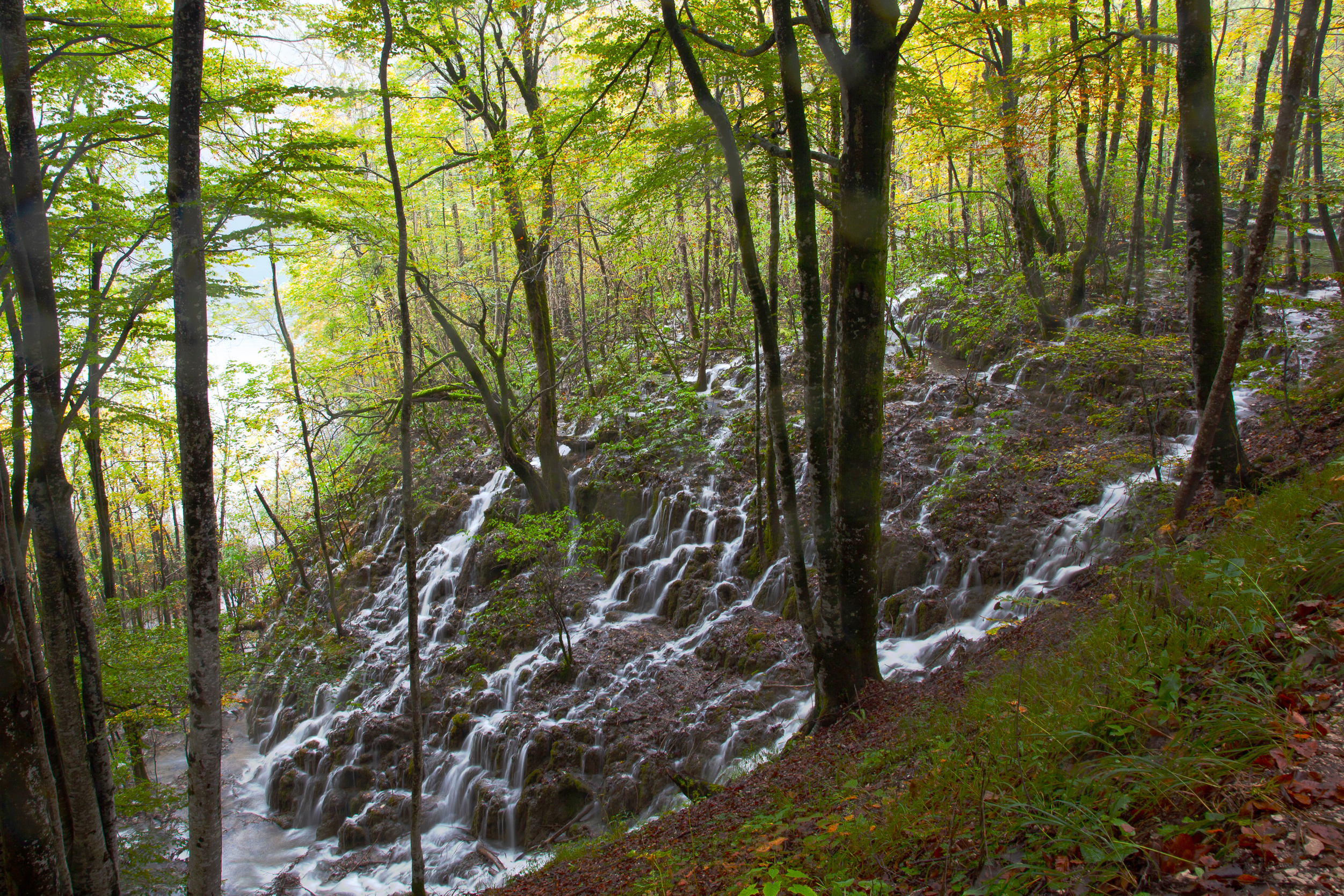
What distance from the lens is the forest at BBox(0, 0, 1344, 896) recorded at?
10.7 feet

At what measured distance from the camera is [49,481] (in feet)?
22.3

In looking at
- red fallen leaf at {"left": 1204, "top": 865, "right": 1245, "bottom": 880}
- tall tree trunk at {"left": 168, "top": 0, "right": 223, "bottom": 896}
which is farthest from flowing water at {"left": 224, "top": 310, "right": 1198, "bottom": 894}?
red fallen leaf at {"left": 1204, "top": 865, "right": 1245, "bottom": 880}

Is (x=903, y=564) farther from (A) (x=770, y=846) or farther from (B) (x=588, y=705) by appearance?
(A) (x=770, y=846)

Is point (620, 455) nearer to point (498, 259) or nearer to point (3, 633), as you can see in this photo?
point (498, 259)

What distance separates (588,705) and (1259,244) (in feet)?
31.9

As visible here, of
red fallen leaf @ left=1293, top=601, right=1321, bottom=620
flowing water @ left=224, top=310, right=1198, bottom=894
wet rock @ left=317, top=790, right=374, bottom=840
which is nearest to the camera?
red fallen leaf @ left=1293, top=601, right=1321, bottom=620

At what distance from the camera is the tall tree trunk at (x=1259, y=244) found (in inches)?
189

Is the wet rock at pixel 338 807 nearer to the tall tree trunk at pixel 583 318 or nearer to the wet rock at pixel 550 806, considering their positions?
the wet rock at pixel 550 806

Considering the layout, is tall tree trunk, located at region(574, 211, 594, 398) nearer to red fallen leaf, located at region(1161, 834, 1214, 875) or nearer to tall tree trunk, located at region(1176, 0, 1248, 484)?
tall tree trunk, located at region(1176, 0, 1248, 484)

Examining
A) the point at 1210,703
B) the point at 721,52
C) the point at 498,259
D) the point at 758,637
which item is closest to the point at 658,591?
the point at 758,637

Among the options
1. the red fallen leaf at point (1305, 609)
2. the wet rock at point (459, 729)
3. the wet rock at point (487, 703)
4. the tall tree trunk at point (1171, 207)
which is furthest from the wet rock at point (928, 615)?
the tall tree trunk at point (1171, 207)

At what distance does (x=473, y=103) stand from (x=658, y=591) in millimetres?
10670

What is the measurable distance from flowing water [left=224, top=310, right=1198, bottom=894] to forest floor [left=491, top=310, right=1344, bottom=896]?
2.99 m

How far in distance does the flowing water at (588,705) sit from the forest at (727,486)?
82 millimetres
